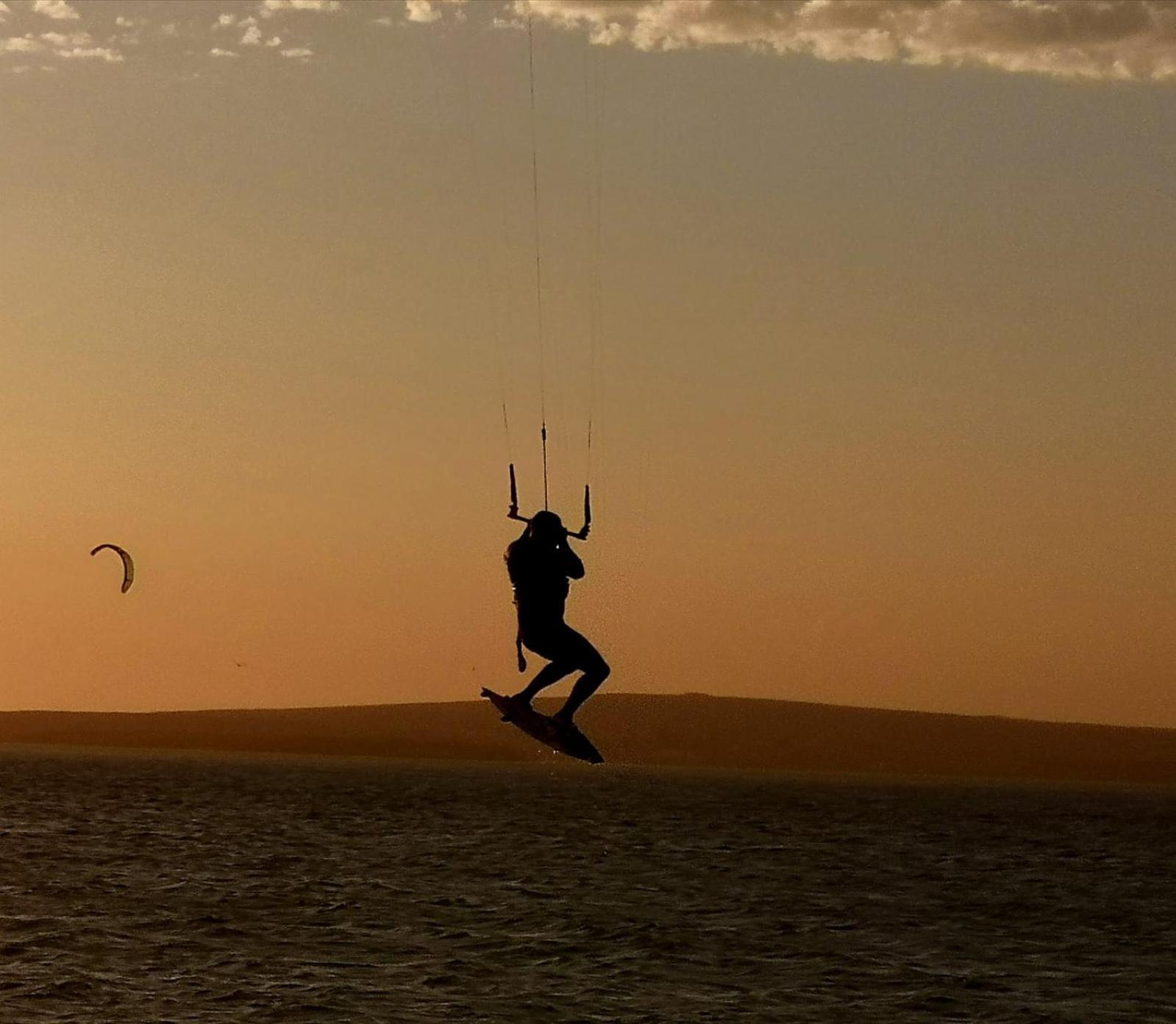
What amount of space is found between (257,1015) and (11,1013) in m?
4.36

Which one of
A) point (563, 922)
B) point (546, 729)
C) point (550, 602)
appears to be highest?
point (550, 602)

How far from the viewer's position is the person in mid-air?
28297 millimetres

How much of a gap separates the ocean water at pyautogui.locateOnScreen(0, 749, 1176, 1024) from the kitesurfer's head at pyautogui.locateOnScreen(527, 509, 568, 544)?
1650 centimetres

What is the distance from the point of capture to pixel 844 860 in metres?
94.3

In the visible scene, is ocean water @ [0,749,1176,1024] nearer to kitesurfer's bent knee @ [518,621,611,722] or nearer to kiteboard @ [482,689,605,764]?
kiteboard @ [482,689,605,764]

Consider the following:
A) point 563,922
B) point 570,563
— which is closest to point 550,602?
point 570,563

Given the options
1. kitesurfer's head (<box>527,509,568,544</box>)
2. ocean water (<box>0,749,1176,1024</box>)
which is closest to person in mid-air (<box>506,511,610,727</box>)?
kitesurfer's head (<box>527,509,568,544</box>)

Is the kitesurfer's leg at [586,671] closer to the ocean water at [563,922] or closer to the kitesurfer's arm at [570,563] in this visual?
the kitesurfer's arm at [570,563]

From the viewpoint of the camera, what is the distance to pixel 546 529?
28234 millimetres

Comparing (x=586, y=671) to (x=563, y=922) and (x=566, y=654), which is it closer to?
(x=566, y=654)

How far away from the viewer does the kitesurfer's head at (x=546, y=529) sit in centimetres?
2823

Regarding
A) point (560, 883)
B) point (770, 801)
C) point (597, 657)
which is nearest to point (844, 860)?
point (560, 883)

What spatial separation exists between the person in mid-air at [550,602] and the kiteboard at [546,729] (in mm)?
514

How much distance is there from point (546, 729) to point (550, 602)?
2.52 meters
